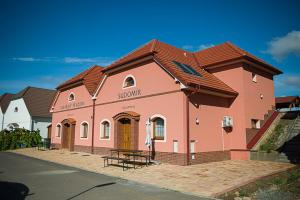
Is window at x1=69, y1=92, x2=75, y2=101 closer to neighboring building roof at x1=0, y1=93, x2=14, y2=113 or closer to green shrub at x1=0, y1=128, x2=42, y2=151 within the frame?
green shrub at x1=0, y1=128, x2=42, y2=151

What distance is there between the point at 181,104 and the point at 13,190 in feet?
28.4

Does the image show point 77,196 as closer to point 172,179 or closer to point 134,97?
point 172,179

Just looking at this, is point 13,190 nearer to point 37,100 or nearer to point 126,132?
point 126,132

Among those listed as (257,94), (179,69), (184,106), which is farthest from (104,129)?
(257,94)

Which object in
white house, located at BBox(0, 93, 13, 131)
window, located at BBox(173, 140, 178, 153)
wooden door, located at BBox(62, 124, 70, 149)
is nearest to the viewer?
window, located at BBox(173, 140, 178, 153)

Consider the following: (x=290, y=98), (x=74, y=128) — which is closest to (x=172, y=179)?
(x=74, y=128)

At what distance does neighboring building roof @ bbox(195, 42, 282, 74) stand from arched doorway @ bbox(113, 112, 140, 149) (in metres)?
6.47

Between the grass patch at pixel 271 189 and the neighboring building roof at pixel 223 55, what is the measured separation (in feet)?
31.3

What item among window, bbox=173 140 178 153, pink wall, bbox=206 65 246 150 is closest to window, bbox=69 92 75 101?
window, bbox=173 140 178 153

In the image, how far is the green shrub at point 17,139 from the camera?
27.5 meters

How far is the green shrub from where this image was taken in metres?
27.5

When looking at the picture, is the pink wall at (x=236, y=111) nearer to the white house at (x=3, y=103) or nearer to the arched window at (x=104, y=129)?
the arched window at (x=104, y=129)

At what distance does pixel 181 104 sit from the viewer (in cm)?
1410

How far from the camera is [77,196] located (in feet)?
24.6
